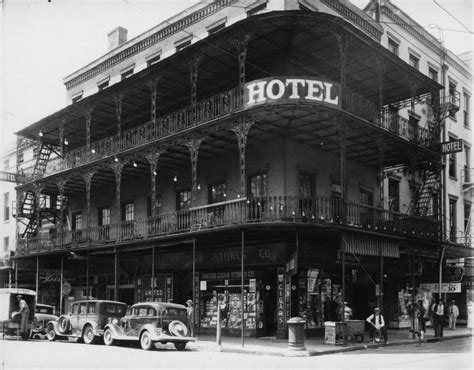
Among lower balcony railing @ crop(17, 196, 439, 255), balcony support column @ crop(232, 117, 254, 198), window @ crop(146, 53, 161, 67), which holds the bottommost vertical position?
lower balcony railing @ crop(17, 196, 439, 255)

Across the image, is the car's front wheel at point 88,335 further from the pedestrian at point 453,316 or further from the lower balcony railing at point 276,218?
the pedestrian at point 453,316

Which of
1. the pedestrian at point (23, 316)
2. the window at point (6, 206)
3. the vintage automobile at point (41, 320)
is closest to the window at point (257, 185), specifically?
the pedestrian at point (23, 316)

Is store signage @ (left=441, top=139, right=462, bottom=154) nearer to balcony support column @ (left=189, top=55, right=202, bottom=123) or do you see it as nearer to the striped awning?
the striped awning

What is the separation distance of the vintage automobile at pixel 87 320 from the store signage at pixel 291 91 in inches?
347

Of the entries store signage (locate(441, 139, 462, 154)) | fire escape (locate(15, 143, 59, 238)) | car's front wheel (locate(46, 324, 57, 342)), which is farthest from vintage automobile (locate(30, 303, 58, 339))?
store signage (locate(441, 139, 462, 154))

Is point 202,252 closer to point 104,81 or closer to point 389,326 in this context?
point 389,326

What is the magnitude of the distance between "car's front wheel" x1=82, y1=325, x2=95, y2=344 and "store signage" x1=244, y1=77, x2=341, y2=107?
971 cm

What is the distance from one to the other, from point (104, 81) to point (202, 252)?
49.5ft

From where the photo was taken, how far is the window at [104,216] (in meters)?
32.1

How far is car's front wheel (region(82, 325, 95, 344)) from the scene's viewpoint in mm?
21175

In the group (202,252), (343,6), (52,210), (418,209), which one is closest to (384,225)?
(418,209)

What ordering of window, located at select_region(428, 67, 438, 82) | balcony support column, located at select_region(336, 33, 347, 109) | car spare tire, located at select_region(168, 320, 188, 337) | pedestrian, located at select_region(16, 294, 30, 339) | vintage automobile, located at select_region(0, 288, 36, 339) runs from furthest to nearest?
1. window, located at select_region(428, 67, 438, 82)
2. vintage automobile, located at select_region(0, 288, 36, 339)
3. pedestrian, located at select_region(16, 294, 30, 339)
4. balcony support column, located at select_region(336, 33, 347, 109)
5. car spare tire, located at select_region(168, 320, 188, 337)

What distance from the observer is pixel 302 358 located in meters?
16.6

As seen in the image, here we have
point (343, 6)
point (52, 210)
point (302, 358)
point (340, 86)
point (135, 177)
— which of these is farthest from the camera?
point (52, 210)
